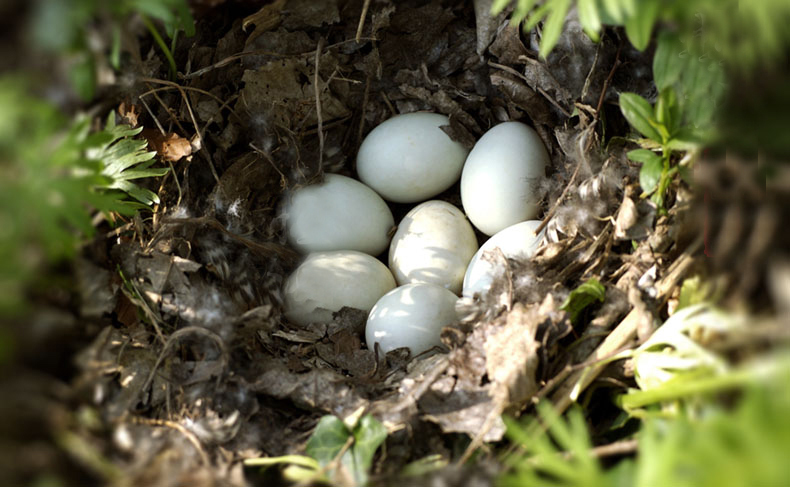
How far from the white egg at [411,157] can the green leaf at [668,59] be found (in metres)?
0.81

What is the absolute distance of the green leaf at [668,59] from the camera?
99 cm

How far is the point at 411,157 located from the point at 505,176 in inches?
11.2

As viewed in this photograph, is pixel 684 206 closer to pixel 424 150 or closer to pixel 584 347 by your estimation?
pixel 584 347

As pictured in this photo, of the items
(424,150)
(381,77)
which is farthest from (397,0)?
(424,150)

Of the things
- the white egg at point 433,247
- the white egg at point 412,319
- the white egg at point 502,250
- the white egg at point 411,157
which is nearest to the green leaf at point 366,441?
the white egg at point 412,319

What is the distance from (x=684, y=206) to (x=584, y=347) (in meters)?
0.33

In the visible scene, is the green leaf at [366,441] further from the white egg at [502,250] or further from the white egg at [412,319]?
the white egg at [502,250]

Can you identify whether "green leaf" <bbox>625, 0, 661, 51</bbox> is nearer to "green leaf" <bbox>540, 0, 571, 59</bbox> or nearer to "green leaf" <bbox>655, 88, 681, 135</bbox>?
"green leaf" <bbox>540, 0, 571, 59</bbox>

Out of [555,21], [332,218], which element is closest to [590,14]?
[555,21]

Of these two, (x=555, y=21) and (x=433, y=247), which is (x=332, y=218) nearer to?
(x=433, y=247)

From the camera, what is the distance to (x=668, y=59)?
1016 millimetres

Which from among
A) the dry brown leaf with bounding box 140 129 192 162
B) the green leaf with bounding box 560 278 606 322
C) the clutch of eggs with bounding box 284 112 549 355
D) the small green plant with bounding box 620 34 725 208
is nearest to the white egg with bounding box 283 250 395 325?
the clutch of eggs with bounding box 284 112 549 355

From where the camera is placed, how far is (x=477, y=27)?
1.79m

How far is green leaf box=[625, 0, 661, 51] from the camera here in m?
0.84
